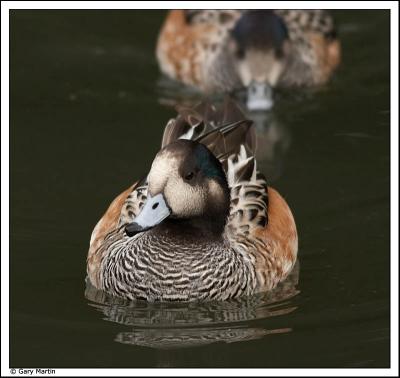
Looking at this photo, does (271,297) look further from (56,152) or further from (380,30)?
(380,30)

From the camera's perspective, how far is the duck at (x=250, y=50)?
13.6 metres

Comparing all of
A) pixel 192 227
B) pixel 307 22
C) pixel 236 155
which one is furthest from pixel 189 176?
pixel 307 22

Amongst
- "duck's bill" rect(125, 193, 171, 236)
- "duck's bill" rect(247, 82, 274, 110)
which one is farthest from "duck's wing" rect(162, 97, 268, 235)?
"duck's bill" rect(247, 82, 274, 110)

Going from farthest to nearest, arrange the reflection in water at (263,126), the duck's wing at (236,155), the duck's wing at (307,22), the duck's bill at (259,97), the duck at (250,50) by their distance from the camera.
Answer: the duck's wing at (307,22), the duck at (250,50), the duck's bill at (259,97), the reflection in water at (263,126), the duck's wing at (236,155)

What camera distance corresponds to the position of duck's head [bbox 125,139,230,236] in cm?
853

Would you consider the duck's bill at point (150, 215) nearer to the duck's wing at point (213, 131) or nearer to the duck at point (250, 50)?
the duck's wing at point (213, 131)

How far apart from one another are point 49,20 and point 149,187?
6235 mm

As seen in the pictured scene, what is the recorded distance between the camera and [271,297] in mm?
9398

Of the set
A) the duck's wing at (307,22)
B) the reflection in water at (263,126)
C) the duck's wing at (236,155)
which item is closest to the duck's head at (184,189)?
the duck's wing at (236,155)

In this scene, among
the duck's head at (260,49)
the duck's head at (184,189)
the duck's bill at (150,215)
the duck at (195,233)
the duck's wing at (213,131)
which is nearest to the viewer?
the duck's bill at (150,215)

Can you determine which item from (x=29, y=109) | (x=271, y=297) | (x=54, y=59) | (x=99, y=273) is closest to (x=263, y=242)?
(x=271, y=297)

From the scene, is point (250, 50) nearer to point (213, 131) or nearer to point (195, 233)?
point (213, 131)

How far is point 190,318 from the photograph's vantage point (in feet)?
29.4

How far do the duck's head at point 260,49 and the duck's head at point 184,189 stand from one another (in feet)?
14.0
